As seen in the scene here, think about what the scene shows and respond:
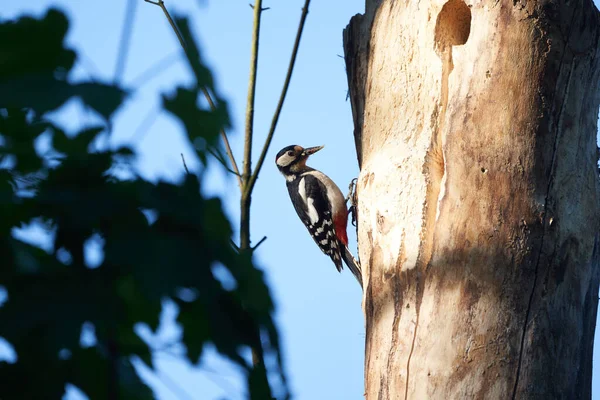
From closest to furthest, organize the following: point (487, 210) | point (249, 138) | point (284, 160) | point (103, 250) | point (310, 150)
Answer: point (103, 250), point (249, 138), point (487, 210), point (310, 150), point (284, 160)

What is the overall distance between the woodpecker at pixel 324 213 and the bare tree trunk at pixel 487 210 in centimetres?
203

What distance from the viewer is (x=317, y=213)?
5.54 m

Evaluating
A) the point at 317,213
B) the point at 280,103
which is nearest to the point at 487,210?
the point at 280,103

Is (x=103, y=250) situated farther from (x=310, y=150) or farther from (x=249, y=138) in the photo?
(x=310, y=150)

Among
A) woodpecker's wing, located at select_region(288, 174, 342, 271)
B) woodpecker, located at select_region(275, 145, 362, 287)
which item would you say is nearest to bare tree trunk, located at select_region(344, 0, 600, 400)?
woodpecker, located at select_region(275, 145, 362, 287)

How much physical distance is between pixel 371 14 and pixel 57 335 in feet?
10.2

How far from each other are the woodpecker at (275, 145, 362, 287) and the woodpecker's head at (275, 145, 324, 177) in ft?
0.71

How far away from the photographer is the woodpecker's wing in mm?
5449

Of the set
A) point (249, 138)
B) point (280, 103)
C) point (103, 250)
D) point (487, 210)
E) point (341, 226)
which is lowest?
point (103, 250)

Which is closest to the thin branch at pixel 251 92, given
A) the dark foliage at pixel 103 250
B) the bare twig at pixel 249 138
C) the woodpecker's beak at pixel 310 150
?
the bare twig at pixel 249 138

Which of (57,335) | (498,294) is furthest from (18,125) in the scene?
(498,294)

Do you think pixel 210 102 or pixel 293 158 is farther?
pixel 293 158

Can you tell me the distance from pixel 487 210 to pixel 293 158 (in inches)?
145

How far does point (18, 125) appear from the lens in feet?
3.13
